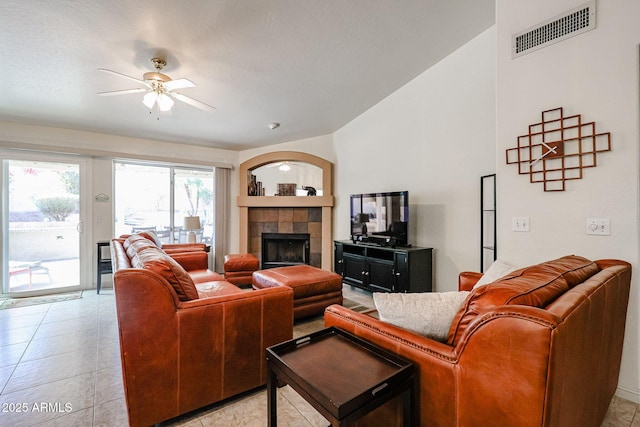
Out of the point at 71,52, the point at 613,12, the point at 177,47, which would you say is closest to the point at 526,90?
the point at 613,12

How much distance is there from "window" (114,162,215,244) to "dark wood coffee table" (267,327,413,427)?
435 centimetres

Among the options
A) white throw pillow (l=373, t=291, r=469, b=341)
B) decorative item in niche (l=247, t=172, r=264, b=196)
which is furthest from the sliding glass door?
white throw pillow (l=373, t=291, r=469, b=341)

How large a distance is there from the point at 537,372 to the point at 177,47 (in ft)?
10.2

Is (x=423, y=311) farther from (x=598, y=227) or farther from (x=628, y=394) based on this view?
(x=628, y=394)

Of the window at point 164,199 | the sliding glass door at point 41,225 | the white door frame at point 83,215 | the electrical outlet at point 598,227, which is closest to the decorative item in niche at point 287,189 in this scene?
the window at point 164,199

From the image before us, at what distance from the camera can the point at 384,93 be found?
421 cm

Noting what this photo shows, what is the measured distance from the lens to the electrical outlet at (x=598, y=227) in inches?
75.0

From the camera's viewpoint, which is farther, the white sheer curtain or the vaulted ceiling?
the white sheer curtain

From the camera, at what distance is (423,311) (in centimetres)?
123

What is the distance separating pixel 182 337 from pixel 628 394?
109 inches

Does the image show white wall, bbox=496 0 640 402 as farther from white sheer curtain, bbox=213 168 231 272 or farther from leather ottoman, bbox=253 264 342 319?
white sheer curtain, bbox=213 168 231 272

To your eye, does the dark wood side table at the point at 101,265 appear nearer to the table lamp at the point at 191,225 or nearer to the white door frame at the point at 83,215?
the white door frame at the point at 83,215

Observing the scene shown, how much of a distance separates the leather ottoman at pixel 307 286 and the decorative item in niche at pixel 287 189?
8.20 ft

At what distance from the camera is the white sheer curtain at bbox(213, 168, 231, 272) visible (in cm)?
552
